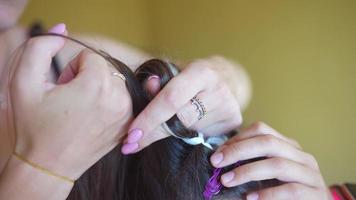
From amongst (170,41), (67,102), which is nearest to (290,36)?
(170,41)

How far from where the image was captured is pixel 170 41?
2.16m

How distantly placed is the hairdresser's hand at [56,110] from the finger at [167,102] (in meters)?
0.05

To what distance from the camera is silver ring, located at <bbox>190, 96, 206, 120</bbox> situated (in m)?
0.59

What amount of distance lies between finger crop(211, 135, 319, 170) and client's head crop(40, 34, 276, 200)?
3 centimetres

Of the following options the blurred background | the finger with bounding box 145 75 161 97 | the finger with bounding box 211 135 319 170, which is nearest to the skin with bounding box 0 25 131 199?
the finger with bounding box 145 75 161 97

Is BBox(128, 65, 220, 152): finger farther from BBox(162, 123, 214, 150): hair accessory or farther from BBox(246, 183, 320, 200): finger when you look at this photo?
BBox(246, 183, 320, 200): finger

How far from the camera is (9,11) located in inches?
26.0

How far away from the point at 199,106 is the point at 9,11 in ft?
1.29

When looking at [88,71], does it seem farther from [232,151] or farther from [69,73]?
[232,151]

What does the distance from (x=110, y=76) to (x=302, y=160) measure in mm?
396

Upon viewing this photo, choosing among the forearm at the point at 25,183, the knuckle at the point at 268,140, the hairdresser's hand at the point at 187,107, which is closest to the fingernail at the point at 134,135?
the hairdresser's hand at the point at 187,107

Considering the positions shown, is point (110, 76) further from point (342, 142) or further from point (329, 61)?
point (342, 142)

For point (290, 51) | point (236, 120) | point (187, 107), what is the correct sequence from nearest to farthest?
point (187, 107) < point (236, 120) < point (290, 51)

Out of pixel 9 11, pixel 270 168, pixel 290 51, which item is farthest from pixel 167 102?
pixel 290 51
